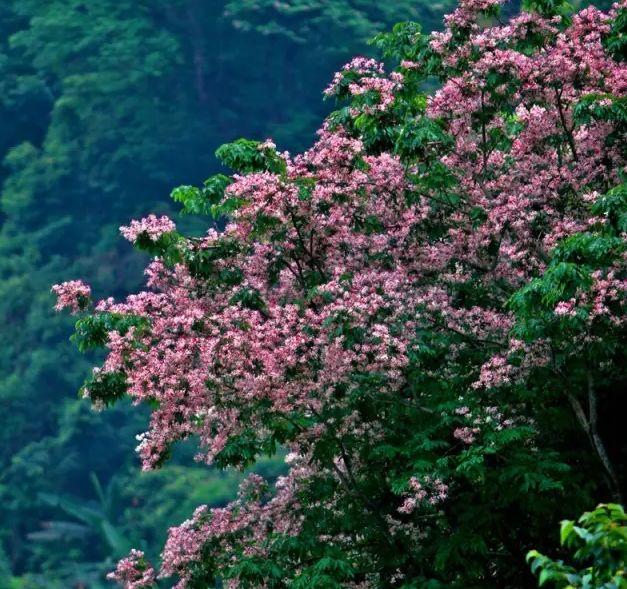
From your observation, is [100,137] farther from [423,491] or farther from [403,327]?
[423,491]

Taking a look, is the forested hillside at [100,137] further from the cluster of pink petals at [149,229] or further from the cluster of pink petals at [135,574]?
the cluster of pink petals at [149,229]

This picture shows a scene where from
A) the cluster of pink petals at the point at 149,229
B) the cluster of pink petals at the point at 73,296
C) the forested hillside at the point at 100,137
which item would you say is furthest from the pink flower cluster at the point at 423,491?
the forested hillside at the point at 100,137

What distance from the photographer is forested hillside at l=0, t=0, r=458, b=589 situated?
58.5 m

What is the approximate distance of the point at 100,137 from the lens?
6519 cm

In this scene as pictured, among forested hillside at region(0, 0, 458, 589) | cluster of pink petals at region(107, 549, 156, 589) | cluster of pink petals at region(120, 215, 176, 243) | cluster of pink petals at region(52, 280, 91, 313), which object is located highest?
forested hillside at region(0, 0, 458, 589)

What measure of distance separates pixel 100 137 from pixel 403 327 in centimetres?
5469

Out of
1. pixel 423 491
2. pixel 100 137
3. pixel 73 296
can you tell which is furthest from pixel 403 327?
pixel 100 137

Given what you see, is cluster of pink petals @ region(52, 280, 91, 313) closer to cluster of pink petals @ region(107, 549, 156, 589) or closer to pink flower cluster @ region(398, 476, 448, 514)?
cluster of pink petals @ region(107, 549, 156, 589)

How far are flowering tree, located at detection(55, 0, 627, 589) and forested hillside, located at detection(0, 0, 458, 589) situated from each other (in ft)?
146

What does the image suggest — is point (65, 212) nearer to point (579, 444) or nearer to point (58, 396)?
point (58, 396)

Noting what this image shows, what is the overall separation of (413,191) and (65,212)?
54.1 metres

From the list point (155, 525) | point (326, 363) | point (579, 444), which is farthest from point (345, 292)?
point (155, 525)

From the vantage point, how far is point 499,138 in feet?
47.8

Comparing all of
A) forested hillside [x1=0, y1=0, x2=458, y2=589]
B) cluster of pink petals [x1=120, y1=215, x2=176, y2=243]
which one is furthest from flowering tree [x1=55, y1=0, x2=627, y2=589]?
forested hillside [x1=0, y1=0, x2=458, y2=589]
